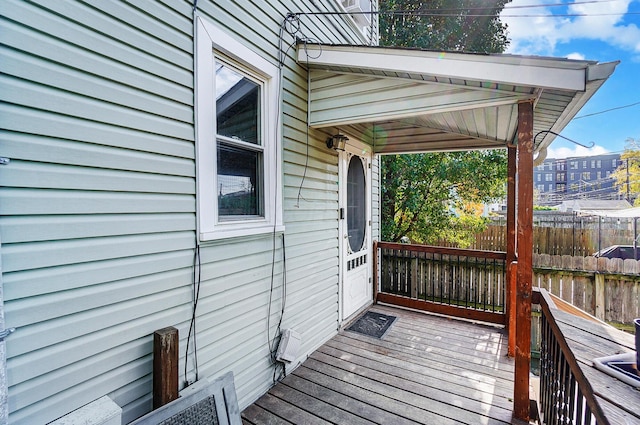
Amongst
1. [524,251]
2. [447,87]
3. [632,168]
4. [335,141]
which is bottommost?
[524,251]

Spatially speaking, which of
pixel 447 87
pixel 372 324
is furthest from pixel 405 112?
pixel 372 324

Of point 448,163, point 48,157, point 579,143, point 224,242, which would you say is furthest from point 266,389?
point 448,163

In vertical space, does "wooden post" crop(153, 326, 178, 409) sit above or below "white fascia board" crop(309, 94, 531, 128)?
below

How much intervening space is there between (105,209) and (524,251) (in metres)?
2.67

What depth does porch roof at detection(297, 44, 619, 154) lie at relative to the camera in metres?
1.88

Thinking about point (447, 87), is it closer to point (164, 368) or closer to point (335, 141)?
point (335, 141)

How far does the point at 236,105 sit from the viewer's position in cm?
233

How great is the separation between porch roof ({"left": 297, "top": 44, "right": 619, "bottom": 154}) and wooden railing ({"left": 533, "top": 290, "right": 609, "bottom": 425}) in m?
1.45

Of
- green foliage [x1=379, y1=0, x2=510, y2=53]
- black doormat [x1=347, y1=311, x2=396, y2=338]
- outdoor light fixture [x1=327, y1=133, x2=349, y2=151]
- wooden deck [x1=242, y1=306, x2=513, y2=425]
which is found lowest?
wooden deck [x1=242, y1=306, x2=513, y2=425]

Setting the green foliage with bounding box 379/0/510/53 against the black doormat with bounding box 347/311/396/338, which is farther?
the green foliage with bounding box 379/0/510/53

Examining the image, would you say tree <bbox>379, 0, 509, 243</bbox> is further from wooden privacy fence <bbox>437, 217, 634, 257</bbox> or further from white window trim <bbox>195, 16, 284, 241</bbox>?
white window trim <bbox>195, 16, 284, 241</bbox>

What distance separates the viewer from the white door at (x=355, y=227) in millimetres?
3854

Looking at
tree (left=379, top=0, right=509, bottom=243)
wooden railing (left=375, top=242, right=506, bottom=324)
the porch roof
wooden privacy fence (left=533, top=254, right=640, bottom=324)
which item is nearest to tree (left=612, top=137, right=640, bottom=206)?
wooden privacy fence (left=533, top=254, right=640, bottom=324)

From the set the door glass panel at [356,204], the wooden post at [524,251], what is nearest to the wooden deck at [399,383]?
the wooden post at [524,251]
